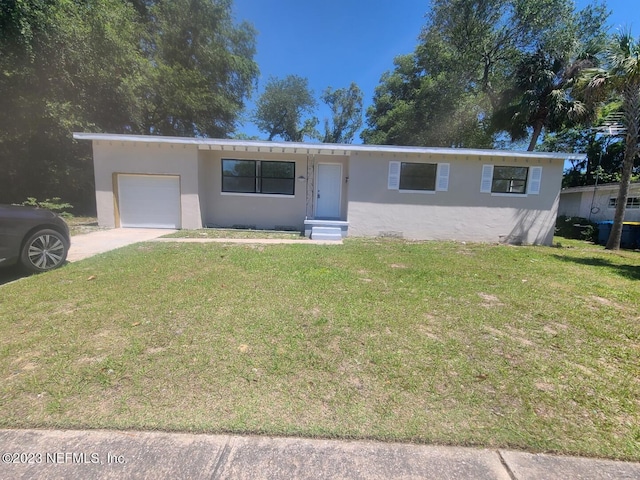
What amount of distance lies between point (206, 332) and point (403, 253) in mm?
5700

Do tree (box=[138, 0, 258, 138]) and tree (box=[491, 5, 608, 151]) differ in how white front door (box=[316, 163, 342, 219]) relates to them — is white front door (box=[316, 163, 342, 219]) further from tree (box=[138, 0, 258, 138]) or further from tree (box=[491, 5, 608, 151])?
tree (box=[491, 5, 608, 151])

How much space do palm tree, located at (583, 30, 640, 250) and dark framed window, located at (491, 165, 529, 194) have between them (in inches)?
114

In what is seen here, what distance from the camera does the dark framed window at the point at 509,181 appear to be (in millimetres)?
10383

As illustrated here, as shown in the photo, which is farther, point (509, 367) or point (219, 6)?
point (219, 6)

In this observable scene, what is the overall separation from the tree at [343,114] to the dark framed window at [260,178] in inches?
830

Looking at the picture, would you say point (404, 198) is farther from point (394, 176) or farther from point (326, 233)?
point (326, 233)

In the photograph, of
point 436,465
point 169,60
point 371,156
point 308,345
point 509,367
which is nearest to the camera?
point 436,465

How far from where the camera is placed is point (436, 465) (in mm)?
1742

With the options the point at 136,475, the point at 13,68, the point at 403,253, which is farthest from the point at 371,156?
the point at 13,68

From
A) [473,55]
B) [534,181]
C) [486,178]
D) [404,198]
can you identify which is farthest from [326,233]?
[473,55]

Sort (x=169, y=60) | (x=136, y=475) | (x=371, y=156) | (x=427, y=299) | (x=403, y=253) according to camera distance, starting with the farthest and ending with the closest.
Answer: (x=169, y=60) < (x=371, y=156) < (x=403, y=253) < (x=427, y=299) < (x=136, y=475)

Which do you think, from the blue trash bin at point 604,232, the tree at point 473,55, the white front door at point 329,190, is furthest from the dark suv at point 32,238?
the tree at point 473,55

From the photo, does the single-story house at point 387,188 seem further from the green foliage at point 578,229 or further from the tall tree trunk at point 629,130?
the green foliage at point 578,229

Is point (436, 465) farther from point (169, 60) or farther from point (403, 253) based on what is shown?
point (169, 60)
